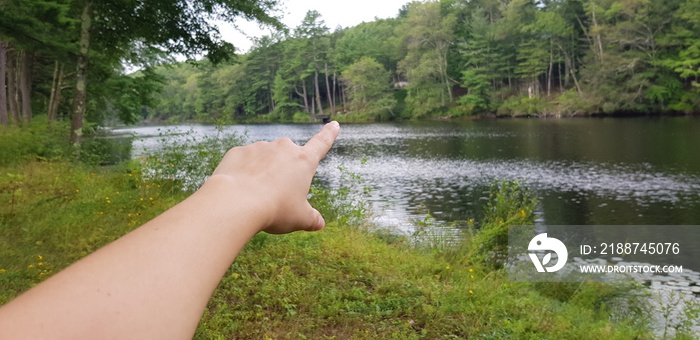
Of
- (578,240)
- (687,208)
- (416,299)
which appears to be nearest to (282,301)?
(416,299)

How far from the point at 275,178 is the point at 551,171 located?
1959 centimetres

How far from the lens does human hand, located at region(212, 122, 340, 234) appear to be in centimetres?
88

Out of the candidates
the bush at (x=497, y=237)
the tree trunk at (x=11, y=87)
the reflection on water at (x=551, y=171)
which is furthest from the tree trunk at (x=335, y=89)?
the bush at (x=497, y=237)

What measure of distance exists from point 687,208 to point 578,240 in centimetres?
455

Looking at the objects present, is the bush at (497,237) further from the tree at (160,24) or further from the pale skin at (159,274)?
the pale skin at (159,274)

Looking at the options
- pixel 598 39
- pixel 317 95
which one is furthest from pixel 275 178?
pixel 317 95

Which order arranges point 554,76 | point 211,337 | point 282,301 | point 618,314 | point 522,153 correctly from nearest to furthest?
point 211,337, point 282,301, point 618,314, point 522,153, point 554,76

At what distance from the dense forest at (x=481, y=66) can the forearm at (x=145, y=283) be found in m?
28.1

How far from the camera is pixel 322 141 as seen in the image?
117 centimetres

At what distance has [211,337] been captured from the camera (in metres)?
3.08

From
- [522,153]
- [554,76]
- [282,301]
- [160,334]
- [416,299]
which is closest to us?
[160,334]

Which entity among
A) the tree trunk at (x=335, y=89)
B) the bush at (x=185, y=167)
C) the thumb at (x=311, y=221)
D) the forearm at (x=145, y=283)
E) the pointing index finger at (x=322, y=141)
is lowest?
the bush at (x=185, y=167)

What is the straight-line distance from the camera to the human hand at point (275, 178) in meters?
0.88

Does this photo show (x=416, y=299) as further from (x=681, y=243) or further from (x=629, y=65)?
(x=629, y=65)
